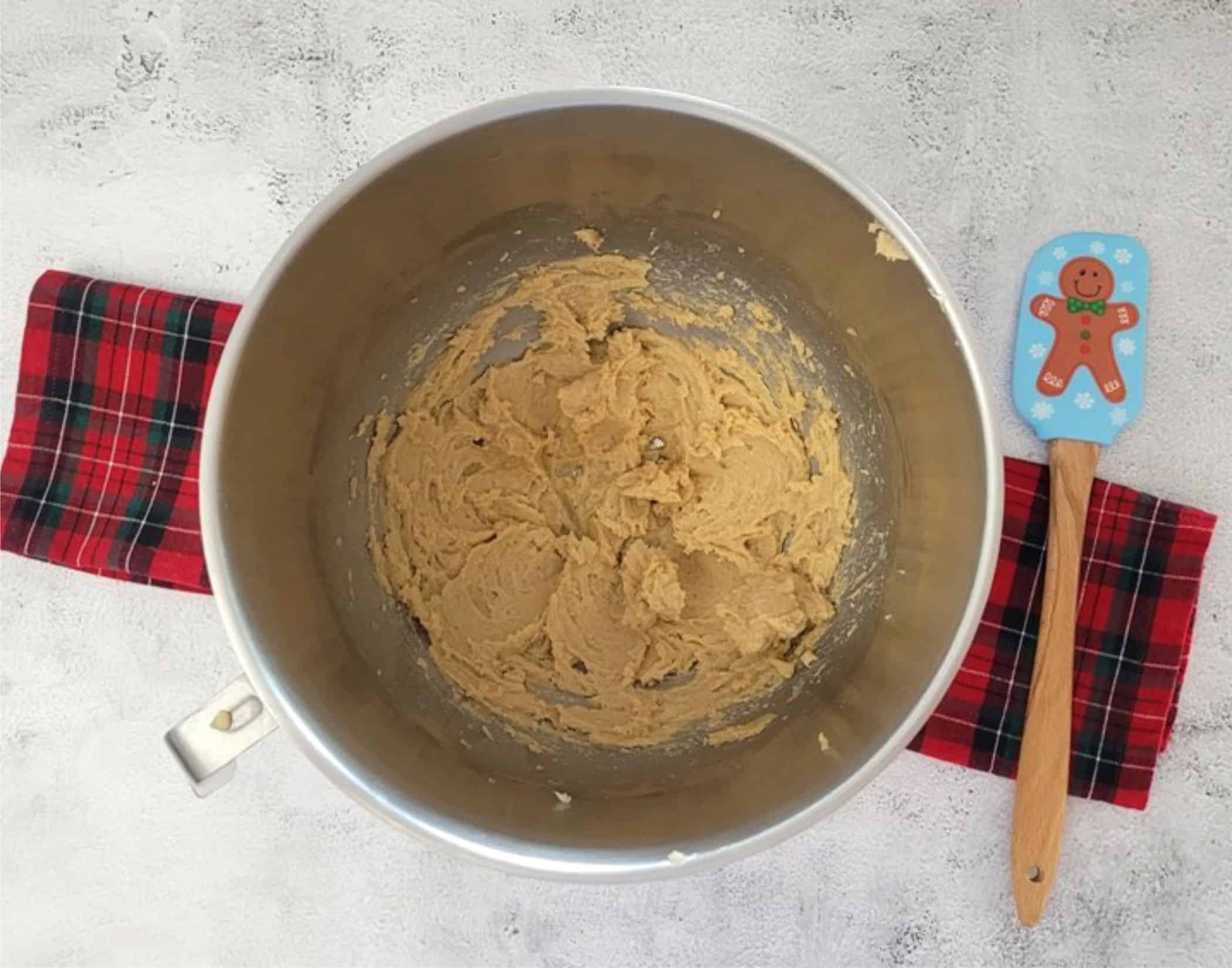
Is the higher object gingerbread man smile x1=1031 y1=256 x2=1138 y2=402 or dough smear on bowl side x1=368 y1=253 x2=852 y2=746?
gingerbread man smile x1=1031 y1=256 x2=1138 y2=402

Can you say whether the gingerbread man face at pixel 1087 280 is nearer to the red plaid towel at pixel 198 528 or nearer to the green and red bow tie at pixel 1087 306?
the green and red bow tie at pixel 1087 306

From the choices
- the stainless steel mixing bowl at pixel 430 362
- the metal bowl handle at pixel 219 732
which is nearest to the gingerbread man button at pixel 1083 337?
the stainless steel mixing bowl at pixel 430 362

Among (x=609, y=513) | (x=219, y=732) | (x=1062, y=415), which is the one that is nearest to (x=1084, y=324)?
(x=1062, y=415)

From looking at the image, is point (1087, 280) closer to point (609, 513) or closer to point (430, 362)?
point (609, 513)

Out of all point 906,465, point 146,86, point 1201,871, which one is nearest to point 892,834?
point 1201,871

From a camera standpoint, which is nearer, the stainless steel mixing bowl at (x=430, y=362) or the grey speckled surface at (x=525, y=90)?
the stainless steel mixing bowl at (x=430, y=362)

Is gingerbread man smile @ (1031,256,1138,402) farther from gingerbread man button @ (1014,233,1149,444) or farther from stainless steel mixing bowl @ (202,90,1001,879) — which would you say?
stainless steel mixing bowl @ (202,90,1001,879)

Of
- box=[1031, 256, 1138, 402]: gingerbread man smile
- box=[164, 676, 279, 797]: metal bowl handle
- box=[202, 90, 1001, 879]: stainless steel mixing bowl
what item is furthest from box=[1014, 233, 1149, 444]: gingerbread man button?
box=[164, 676, 279, 797]: metal bowl handle
